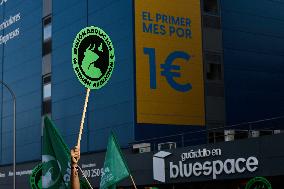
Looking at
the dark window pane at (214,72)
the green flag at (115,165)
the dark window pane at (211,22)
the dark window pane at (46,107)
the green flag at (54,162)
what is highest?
the dark window pane at (211,22)

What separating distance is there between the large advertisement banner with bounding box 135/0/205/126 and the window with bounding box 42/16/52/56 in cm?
1053

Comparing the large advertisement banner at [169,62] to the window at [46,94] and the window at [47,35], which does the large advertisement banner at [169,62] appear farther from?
the window at [46,94]

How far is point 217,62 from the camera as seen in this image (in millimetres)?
36531

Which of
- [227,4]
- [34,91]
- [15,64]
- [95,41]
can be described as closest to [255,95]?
[227,4]

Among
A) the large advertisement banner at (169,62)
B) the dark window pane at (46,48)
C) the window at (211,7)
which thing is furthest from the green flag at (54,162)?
the dark window pane at (46,48)

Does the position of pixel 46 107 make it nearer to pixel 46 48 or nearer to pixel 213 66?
pixel 46 48

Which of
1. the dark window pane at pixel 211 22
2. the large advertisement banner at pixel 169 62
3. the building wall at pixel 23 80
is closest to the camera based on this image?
the large advertisement banner at pixel 169 62

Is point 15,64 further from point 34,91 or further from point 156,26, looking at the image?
point 156,26

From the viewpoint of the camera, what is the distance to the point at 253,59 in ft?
124

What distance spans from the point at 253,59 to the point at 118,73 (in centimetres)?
900

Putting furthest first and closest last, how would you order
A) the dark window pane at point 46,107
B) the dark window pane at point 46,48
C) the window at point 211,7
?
the dark window pane at point 46,48 < the dark window pane at point 46,107 < the window at point 211,7

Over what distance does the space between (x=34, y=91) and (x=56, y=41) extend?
4.97 metres

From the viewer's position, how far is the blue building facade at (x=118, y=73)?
34062 millimetres

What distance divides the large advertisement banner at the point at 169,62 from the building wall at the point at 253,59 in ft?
7.05
